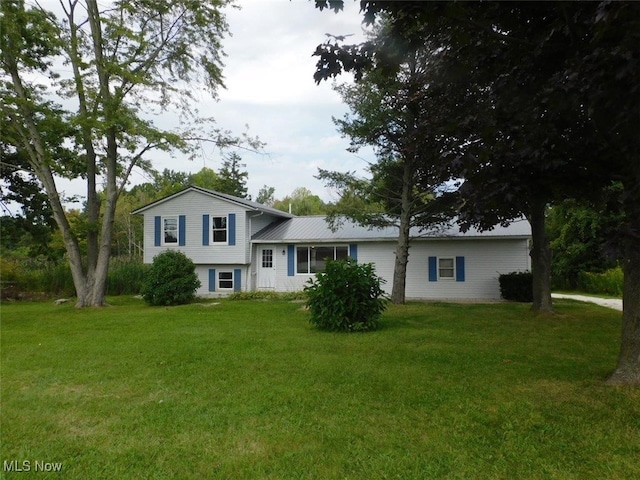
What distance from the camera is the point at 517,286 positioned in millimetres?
14977

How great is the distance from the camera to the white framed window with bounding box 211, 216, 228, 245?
708 inches

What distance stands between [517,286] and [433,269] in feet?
10.4

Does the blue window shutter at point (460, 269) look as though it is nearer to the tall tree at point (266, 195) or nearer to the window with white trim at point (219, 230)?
the window with white trim at point (219, 230)

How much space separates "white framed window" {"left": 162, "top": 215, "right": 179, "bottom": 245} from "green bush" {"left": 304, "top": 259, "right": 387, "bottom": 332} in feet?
37.8

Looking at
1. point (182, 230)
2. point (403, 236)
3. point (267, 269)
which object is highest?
point (182, 230)

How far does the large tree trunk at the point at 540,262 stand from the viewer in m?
10.8

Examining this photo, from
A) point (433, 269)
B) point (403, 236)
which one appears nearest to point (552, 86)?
point (403, 236)

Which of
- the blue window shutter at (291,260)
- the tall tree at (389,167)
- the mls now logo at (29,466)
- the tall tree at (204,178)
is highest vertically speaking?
the tall tree at (204,178)

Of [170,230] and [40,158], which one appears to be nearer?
[40,158]

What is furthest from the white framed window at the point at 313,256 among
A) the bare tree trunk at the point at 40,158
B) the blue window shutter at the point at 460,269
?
the bare tree trunk at the point at 40,158

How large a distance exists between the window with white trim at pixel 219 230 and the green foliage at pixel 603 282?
56.2ft

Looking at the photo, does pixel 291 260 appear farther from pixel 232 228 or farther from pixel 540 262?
pixel 540 262

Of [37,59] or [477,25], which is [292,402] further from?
[37,59]

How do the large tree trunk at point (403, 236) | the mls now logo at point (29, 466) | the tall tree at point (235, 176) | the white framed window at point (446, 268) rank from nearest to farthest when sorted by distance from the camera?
the mls now logo at point (29, 466) < the large tree trunk at point (403, 236) < the white framed window at point (446, 268) < the tall tree at point (235, 176)
